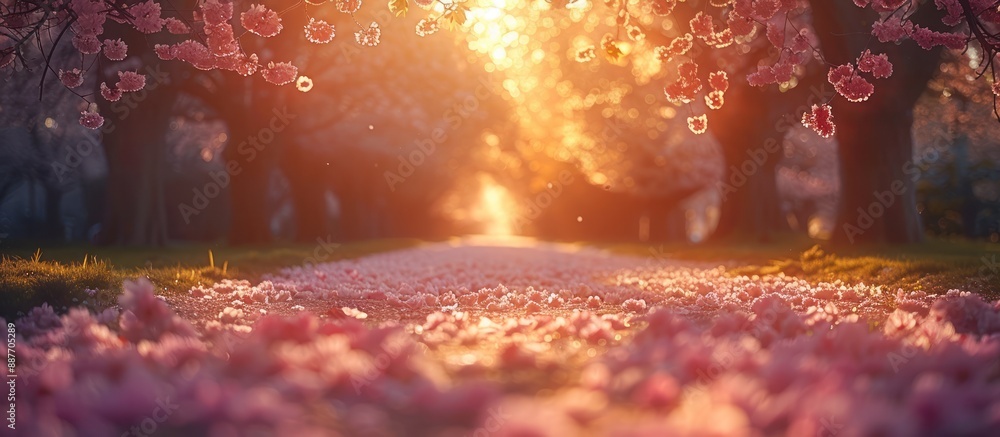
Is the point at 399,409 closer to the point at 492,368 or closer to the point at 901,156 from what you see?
the point at 492,368

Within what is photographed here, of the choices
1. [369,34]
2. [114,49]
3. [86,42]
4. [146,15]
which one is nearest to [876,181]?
[369,34]

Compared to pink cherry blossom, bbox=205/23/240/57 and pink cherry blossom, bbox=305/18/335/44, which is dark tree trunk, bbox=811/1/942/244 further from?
pink cherry blossom, bbox=205/23/240/57

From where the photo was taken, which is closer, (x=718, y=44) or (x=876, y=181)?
(x=718, y=44)

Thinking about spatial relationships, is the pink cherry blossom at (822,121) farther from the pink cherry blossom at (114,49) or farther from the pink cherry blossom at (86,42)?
the pink cherry blossom at (114,49)

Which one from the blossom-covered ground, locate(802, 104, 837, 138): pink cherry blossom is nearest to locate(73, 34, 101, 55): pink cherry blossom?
the blossom-covered ground

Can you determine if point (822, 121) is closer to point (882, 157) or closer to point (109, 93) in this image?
point (882, 157)

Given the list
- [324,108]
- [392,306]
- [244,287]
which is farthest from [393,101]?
[392,306]
